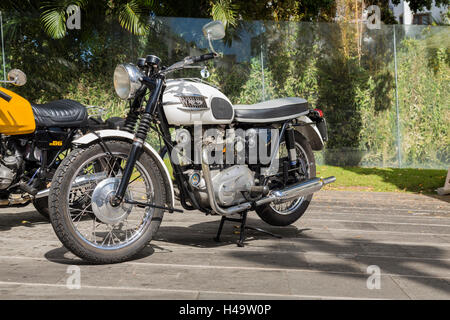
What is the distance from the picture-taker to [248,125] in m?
4.55

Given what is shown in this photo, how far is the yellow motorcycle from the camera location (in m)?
4.82

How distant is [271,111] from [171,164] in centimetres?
96

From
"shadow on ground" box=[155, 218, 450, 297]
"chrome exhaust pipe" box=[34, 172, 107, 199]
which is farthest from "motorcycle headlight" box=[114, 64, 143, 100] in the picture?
"shadow on ground" box=[155, 218, 450, 297]

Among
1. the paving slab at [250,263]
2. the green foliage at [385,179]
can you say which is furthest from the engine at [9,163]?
the green foliage at [385,179]

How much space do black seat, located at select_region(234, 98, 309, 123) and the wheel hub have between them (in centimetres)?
116

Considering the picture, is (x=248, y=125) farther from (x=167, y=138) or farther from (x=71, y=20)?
(x=71, y=20)

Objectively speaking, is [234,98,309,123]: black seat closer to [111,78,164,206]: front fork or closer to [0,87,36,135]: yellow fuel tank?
[111,78,164,206]: front fork

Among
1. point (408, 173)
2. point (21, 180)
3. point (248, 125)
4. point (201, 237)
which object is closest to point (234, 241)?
point (201, 237)

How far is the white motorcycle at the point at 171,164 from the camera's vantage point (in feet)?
11.9

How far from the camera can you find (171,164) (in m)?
4.21

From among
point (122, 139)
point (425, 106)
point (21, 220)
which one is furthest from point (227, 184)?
point (425, 106)

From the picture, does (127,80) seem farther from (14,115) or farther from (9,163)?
(9,163)

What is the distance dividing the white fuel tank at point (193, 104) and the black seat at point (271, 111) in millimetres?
214

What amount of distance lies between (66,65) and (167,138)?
7.42 meters
